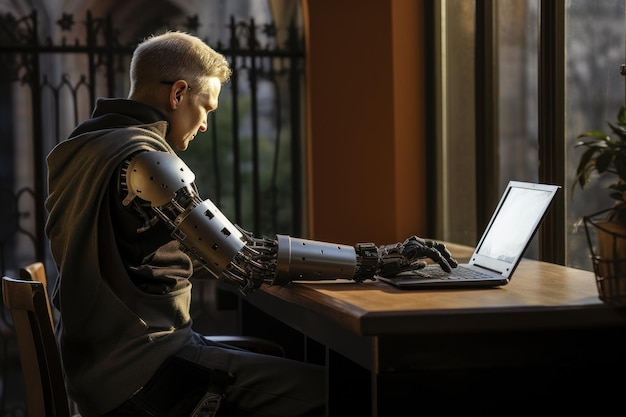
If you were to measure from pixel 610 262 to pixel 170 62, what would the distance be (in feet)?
3.51

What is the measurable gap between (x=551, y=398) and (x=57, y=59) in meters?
3.01

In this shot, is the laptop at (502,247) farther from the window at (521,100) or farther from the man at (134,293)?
the window at (521,100)

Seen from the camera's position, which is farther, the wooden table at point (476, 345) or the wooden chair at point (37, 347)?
the wooden chair at point (37, 347)

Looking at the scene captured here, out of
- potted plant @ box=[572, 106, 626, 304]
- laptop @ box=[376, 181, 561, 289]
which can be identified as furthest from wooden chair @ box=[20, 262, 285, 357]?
potted plant @ box=[572, 106, 626, 304]

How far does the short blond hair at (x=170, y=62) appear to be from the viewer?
2221 millimetres

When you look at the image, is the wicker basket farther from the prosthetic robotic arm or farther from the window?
the window

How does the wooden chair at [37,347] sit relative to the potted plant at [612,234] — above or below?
below

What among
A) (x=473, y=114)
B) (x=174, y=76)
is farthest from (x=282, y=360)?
(x=473, y=114)

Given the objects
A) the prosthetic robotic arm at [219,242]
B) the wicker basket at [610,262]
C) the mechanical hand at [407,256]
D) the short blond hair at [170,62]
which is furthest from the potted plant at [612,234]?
the short blond hair at [170,62]

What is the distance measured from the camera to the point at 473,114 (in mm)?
3535

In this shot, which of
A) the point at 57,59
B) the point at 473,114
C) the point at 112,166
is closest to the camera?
the point at 112,166

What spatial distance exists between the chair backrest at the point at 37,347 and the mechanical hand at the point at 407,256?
0.69 meters

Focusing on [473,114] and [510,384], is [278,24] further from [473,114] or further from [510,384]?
[510,384]

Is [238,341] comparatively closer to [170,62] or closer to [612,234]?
[170,62]
